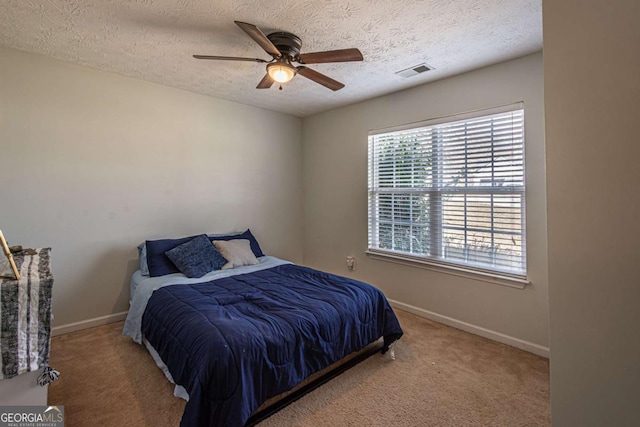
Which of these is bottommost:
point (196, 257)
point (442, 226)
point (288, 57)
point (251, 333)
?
point (251, 333)

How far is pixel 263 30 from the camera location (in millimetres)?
2148

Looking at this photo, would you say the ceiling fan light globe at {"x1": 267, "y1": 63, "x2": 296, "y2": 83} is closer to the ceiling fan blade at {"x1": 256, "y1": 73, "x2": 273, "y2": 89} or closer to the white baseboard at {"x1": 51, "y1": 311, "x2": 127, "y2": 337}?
the ceiling fan blade at {"x1": 256, "y1": 73, "x2": 273, "y2": 89}

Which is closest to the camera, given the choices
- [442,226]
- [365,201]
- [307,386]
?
[307,386]

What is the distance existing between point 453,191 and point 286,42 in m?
2.07

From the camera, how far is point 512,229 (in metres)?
2.62

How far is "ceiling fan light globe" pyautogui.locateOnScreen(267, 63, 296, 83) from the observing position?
2117 mm

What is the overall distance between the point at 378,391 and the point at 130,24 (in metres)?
3.08

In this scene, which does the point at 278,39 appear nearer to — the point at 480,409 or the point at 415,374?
the point at 415,374

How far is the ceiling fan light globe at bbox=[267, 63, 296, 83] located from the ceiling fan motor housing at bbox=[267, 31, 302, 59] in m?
0.09

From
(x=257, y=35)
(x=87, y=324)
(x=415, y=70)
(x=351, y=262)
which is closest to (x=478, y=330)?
(x=351, y=262)

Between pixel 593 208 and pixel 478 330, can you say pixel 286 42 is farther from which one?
pixel 478 330

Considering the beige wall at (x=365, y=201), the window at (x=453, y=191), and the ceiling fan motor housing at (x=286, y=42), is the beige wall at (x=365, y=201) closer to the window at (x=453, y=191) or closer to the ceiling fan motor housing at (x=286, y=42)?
the window at (x=453, y=191)

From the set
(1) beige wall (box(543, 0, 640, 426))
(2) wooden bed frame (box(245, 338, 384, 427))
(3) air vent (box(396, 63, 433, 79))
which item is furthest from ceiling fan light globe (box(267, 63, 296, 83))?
(2) wooden bed frame (box(245, 338, 384, 427))

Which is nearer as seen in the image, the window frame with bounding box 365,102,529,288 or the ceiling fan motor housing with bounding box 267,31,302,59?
the ceiling fan motor housing with bounding box 267,31,302,59
